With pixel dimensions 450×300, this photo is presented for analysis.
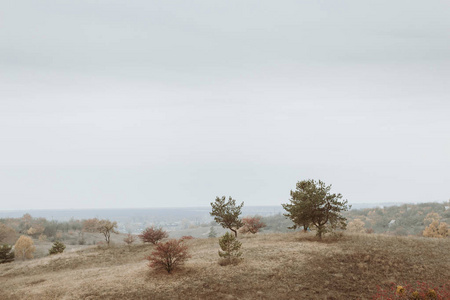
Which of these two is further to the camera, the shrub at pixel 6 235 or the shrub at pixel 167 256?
the shrub at pixel 6 235

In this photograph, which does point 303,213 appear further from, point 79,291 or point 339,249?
point 79,291

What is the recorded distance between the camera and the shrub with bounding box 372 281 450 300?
466 inches

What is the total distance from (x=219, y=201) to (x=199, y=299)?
1850 centimetres

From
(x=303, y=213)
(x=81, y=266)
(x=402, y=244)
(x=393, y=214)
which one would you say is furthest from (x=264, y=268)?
(x=393, y=214)

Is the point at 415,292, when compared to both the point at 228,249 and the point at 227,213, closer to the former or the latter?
the point at 228,249

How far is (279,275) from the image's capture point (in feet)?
48.4

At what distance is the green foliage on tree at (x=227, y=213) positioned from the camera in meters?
30.4

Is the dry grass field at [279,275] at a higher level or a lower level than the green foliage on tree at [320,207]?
lower

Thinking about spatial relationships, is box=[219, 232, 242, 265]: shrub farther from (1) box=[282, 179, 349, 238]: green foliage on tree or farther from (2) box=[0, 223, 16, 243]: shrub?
(2) box=[0, 223, 16, 243]: shrub

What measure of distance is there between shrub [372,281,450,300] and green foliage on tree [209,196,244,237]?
18.3 metres

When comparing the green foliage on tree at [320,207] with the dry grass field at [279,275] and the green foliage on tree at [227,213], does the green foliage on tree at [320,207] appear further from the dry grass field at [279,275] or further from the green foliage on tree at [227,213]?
the green foliage on tree at [227,213]

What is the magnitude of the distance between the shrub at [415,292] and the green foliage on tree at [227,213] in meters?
18.3

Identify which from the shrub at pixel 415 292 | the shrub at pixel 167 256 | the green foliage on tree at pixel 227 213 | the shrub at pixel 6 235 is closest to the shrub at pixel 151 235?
the green foliage on tree at pixel 227 213

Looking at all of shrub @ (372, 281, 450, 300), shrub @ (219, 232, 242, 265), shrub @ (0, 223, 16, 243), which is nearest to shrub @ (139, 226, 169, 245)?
shrub @ (219, 232, 242, 265)
